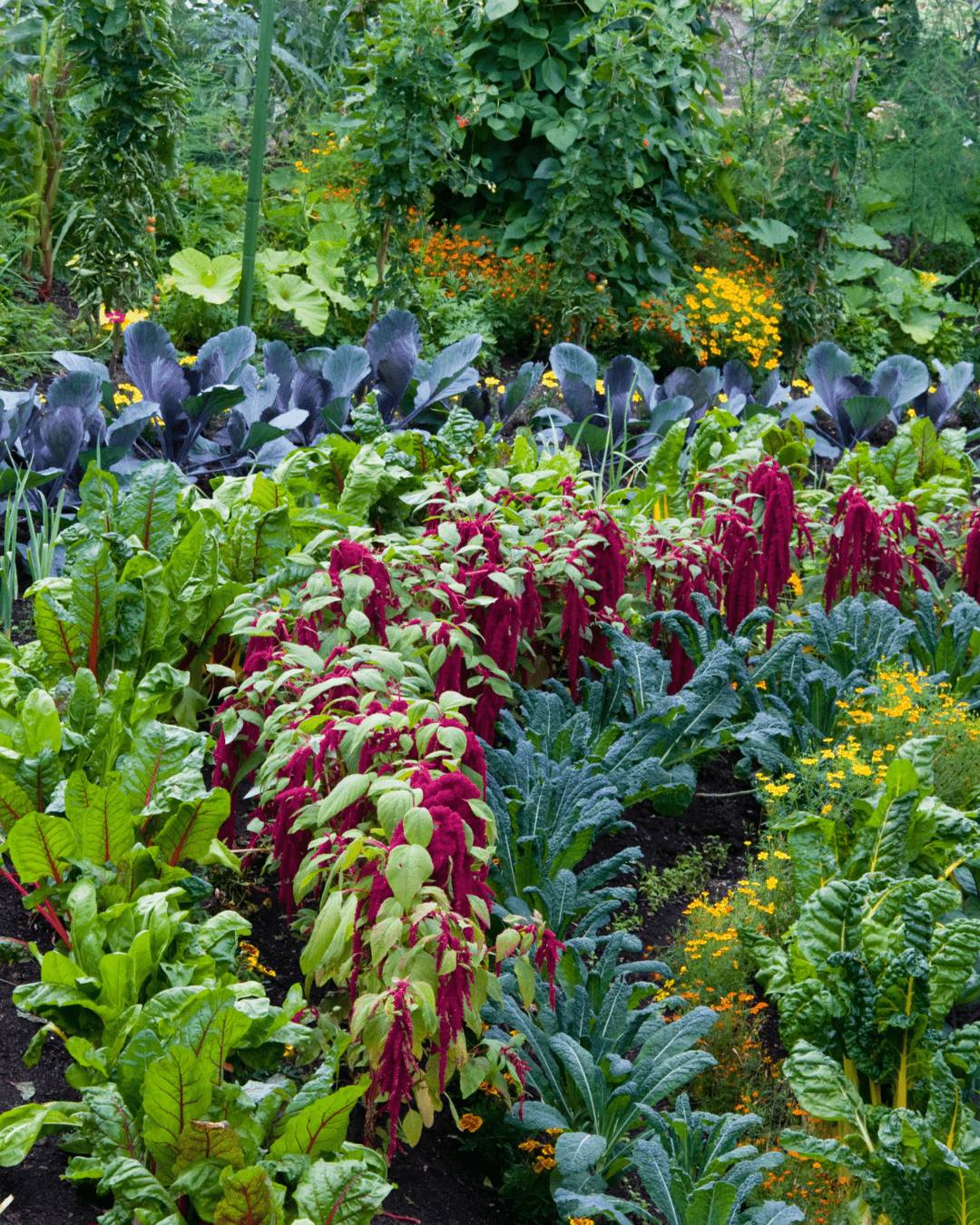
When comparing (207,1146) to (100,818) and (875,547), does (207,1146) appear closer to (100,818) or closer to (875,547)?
(100,818)

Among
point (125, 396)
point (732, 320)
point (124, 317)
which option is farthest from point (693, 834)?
point (732, 320)

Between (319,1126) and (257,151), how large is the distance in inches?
190

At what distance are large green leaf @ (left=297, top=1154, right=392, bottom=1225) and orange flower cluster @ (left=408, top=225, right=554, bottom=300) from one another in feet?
19.4

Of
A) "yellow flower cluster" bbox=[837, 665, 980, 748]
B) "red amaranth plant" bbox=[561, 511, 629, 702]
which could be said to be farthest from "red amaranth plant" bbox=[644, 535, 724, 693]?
"yellow flower cluster" bbox=[837, 665, 980, 748]

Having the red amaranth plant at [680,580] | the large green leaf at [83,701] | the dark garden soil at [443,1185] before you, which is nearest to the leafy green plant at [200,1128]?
the dark garden soil at [443,1185]

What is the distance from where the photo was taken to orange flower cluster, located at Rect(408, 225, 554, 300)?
7301 mm

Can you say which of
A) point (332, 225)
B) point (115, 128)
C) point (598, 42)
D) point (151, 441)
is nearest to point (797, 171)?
point (598, 42)

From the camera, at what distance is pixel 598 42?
6484mm

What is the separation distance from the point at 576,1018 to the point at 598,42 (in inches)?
220

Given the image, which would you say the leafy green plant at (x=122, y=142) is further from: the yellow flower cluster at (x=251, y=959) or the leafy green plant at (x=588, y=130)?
the yellow flower cluster at (x=251, y=959)

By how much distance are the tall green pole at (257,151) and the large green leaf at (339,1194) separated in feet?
15.0

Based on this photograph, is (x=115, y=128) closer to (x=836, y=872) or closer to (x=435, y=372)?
(x=435, y=372)

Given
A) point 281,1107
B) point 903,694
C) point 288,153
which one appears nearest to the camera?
point 281,1107

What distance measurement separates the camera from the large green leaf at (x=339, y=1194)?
1812 mm
